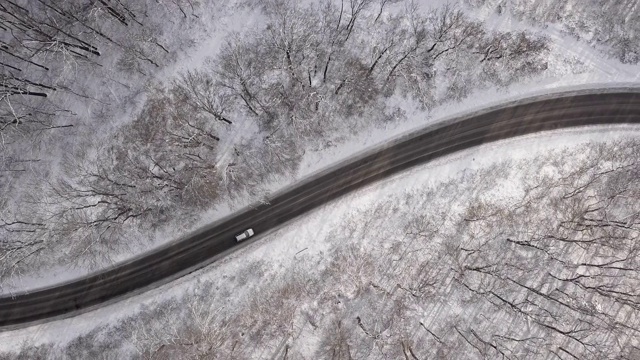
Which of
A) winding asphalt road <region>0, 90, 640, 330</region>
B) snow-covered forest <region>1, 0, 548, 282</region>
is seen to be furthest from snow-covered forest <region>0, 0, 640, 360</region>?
winding asphalt road <region>0, 90, 640, 330</region>

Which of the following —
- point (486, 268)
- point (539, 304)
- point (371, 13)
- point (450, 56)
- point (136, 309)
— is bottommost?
point (539, 304)

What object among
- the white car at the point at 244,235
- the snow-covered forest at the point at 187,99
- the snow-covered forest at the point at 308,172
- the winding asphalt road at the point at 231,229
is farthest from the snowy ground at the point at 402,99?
the white car at the point at 244,235

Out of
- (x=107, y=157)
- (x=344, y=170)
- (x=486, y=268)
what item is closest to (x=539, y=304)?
(x=486, y=268)

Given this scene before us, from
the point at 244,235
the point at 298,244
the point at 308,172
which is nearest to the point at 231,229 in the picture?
the point at 244,235

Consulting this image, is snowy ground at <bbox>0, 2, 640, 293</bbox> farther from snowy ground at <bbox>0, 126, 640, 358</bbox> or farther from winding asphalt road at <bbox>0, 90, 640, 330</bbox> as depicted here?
snowy ground at <bbox>0, 126, 640, 358</bbox>

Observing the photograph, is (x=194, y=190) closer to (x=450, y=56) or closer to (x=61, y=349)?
(x=61, y=349)

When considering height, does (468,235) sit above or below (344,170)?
below

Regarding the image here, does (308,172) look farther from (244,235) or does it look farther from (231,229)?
(231,229)
